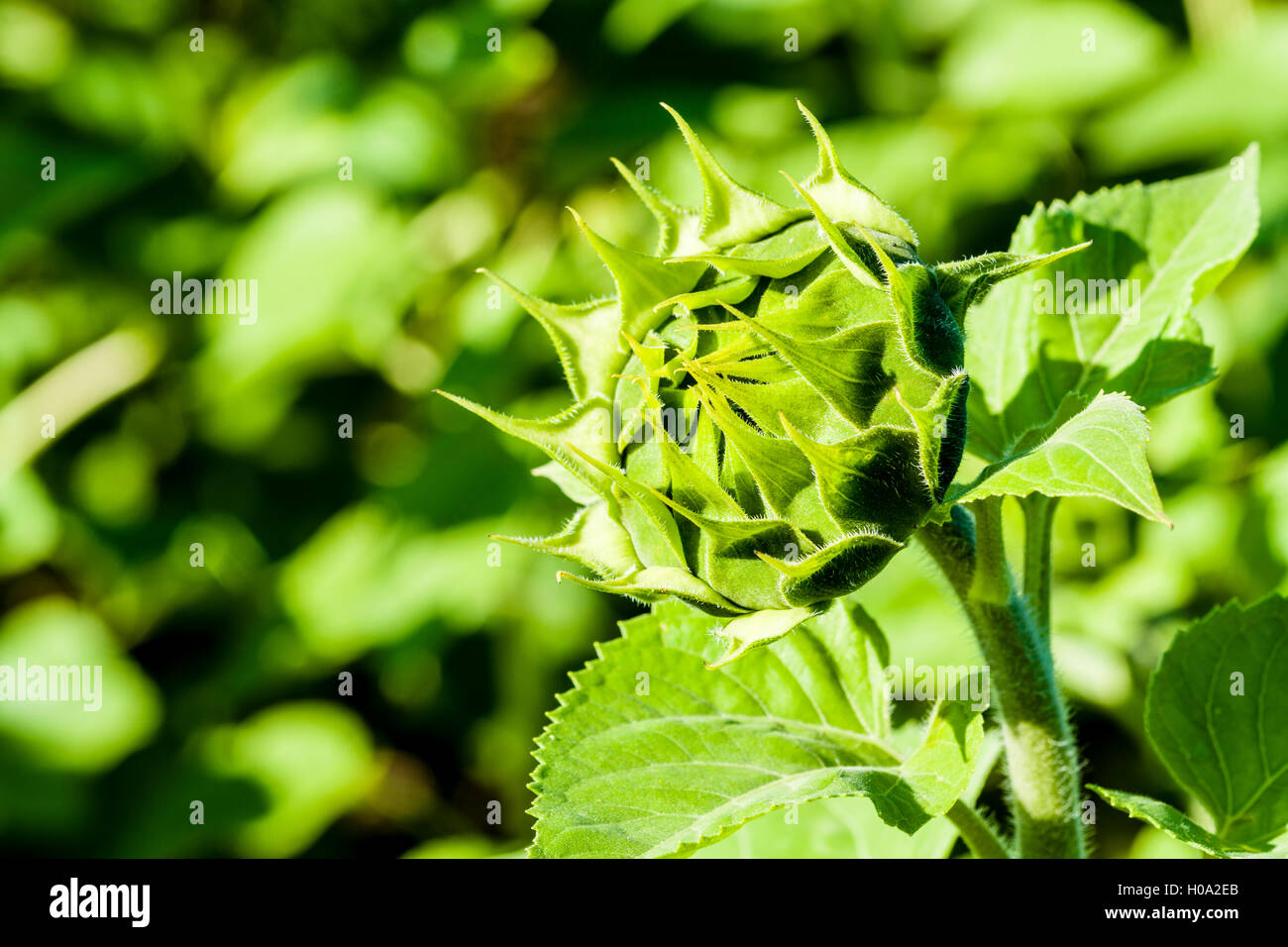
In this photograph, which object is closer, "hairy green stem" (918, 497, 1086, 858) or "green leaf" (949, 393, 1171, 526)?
"green leaf" (949, 393, 1171, 526)

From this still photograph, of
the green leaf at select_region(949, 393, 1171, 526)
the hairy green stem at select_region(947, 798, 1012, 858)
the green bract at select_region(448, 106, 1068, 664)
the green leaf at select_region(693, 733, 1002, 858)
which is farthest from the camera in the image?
the green leaf at select_region(693, 733, 1002, 858)

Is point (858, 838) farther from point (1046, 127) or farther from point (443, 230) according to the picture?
point (443, 230)

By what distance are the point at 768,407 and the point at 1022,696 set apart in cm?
50

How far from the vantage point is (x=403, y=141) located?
362 cm

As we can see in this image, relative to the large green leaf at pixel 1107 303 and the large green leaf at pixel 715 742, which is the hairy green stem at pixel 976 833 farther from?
the large green leaf at pixel 1107 303

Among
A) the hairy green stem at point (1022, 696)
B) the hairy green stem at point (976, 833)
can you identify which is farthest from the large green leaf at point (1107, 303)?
the hairy green stem at point (976, 833)

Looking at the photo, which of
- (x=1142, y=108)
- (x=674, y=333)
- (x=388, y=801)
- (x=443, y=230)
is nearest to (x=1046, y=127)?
(x=1142, y=108)

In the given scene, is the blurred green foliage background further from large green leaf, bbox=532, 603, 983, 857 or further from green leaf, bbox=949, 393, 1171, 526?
green leaf, bbox=949, 393, 1171, 526

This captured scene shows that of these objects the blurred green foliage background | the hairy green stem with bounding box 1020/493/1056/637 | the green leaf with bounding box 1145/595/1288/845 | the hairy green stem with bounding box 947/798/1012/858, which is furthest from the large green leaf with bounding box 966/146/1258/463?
the blurred green foliage background

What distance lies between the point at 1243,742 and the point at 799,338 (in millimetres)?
838

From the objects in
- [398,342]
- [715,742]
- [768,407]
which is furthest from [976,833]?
[398,342]

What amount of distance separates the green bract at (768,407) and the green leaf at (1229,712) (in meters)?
0.56

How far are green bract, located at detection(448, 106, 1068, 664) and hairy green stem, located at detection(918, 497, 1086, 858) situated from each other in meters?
0.17

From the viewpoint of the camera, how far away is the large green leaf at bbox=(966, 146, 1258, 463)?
5.06 ft
